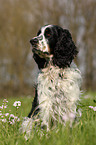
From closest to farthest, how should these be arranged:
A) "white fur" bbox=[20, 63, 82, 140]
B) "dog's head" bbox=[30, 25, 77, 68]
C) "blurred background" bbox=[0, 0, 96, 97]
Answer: "white fur" bbox=[20, 63, 82, 140] → "dog's head" bbox=[30, 25, 77, 68] → "blurred background" bbox=[0, 0, 96, 97]

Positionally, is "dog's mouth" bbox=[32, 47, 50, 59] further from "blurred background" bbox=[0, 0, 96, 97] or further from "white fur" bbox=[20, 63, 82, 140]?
"blurred background" bbox=[0, 0, 96, 97]

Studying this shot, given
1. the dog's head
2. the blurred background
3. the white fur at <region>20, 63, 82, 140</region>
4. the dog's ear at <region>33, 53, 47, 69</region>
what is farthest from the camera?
the blurred background

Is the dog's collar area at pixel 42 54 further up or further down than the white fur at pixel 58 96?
further up

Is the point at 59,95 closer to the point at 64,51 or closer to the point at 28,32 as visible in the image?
the point at 64,51

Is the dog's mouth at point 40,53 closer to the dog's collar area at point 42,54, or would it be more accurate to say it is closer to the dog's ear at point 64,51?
the dog's collar area at point 42,54

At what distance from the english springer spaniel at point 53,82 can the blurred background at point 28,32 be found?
958 centimetres

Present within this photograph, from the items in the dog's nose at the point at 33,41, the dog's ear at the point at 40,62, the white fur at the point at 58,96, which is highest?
the dog's nose at the point at 33,41

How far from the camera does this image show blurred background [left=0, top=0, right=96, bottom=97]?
43.3 feet

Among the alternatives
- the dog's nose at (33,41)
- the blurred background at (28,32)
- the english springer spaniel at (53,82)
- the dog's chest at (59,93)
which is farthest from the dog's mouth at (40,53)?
the blurred background at (28,32)

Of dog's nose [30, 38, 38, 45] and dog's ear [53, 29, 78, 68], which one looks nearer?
dog's nose [30, 38, 38, 45]

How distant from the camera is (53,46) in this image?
143 inches

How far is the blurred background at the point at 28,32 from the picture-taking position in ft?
43.3

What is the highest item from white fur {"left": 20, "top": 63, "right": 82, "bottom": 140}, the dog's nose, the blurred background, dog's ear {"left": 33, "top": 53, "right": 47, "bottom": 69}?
the blurred background

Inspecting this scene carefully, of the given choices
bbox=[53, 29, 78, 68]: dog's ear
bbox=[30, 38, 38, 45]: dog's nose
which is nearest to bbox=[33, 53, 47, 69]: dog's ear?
bbox=[53, 29, 78, 68]: dog's ear
